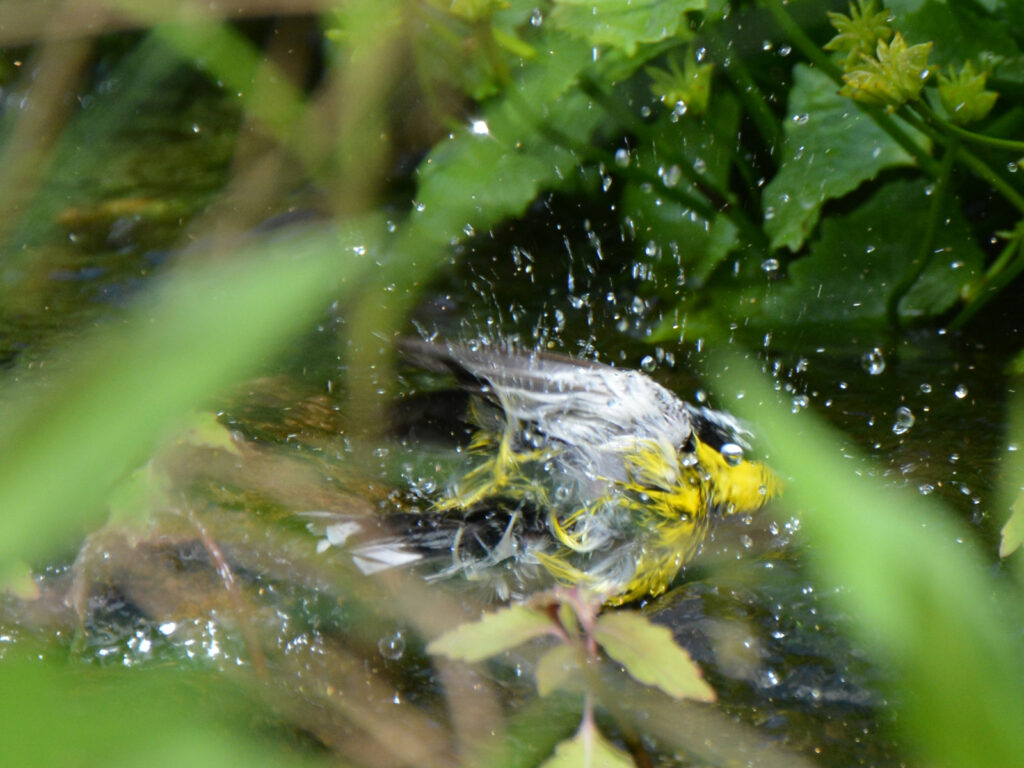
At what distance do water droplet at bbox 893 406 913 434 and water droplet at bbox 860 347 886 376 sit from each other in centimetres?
16

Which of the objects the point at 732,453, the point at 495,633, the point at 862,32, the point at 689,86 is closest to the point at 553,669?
the point at 495,633

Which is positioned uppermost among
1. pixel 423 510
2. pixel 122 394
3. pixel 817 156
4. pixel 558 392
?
pixel 122 394

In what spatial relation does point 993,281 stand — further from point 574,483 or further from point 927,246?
point 574,483

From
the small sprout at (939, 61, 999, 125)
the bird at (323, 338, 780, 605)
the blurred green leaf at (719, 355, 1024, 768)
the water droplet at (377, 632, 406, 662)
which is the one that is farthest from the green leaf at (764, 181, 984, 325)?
the blurred green leaf at (719, 355, 1024, 768)

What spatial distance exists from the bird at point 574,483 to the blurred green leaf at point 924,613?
1.08 m

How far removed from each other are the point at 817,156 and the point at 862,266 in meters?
0.29

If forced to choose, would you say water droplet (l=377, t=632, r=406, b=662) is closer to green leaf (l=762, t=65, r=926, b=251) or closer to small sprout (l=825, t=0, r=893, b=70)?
small sprout (l=825, t=0, r=893, b=70)

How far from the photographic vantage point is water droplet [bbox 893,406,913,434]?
2.05 metres

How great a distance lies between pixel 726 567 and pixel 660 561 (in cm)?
11

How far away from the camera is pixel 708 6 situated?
7.22ft

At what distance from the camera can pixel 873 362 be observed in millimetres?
2312

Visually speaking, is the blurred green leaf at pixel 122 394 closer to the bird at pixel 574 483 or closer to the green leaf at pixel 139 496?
the green leaf at pixel 139 496

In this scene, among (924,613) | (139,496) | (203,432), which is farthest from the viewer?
(203,432)

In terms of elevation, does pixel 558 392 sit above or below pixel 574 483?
above
